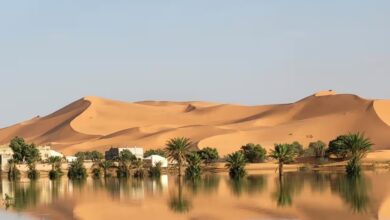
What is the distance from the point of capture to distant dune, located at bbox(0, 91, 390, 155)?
405 feet

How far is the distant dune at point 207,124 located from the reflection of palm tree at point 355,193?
5802 centimetres

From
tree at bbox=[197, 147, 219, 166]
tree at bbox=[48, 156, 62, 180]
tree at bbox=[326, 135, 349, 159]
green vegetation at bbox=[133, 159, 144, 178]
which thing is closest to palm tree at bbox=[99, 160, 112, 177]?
green vegetation at bbox=[133, 159, 144, 178]

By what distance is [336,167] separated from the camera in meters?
75.5

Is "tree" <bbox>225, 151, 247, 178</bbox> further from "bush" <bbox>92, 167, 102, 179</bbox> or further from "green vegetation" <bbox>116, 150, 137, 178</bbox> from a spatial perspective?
"bush" <bbox>92, 167, 102, 179</bbox>

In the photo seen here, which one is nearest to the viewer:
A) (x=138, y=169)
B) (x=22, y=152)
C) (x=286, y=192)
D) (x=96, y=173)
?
(x=286, y=192)

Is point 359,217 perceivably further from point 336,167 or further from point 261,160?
point 261,160

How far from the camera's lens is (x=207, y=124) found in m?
160

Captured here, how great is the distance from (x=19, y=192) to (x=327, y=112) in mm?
97366

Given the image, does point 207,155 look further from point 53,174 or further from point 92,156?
point 92,156

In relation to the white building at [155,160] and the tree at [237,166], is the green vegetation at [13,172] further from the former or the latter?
the tree at [237,166]

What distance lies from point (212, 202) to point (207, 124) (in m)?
121

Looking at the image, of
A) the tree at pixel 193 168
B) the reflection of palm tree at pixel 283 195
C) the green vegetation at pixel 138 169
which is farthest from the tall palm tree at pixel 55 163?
the reflection of palm tree at pixel 283 195

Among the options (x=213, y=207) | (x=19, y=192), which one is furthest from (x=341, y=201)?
(x=19, y=192)

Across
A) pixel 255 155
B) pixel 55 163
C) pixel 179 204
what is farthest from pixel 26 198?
pixel 255 155
